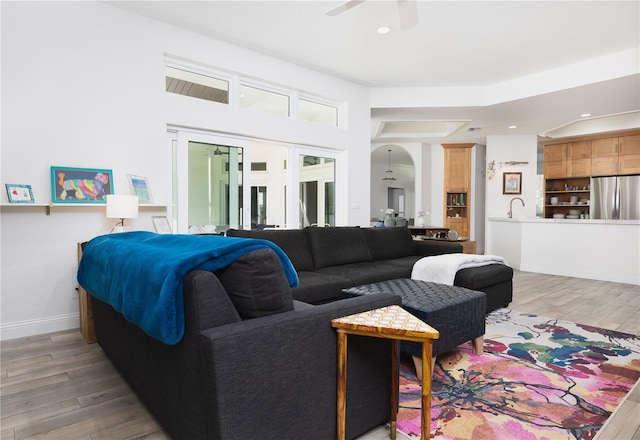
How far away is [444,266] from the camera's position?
3.72 m

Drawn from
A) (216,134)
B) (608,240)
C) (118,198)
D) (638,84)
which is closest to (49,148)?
(118,198)

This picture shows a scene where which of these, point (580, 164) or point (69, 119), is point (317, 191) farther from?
point (580, 164)

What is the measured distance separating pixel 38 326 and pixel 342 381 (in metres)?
3.15

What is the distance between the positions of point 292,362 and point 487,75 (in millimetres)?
5513

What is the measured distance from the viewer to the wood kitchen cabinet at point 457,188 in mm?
8883

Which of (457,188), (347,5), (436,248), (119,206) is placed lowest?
(436,248)

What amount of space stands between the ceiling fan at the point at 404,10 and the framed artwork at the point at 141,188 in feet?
7.92

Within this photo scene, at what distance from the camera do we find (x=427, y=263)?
3895 millimetres

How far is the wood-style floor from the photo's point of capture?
178 cm

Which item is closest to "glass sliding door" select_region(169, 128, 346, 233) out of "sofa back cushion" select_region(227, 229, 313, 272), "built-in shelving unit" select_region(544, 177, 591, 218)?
"sofa back cushion" select_region(227, 229, 313, 272)

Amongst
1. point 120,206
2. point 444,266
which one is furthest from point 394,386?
point 120,206

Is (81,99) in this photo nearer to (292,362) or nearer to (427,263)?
(292,362)

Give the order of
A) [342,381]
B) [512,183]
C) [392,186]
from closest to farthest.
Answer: [342,381]
[512,183]
[392,186]

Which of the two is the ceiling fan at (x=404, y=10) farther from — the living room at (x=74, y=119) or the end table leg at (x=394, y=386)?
the end table leg at (x=394, y=386)
